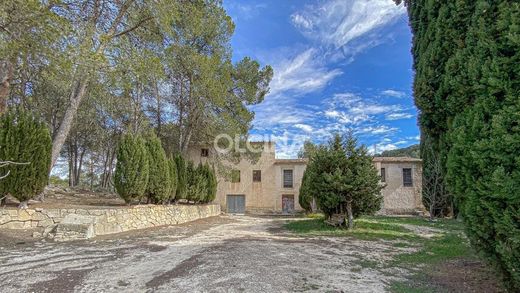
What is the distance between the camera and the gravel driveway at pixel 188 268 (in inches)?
133

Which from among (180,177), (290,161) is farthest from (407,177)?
(180,177)

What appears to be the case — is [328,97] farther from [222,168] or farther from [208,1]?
[208,1]

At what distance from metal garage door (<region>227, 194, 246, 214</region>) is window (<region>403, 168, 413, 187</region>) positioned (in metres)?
12.6

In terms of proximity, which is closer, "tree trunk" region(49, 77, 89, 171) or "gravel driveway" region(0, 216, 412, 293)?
"gravel driveway" region(0, 216, 412, 293)

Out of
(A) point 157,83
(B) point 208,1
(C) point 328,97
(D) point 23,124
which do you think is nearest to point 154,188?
(D) point 23,124

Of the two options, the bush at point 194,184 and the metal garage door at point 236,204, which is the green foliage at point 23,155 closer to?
the bush at point 194,184

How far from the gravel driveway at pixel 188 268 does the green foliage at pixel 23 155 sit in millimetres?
1833

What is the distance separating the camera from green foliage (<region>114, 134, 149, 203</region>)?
9.47 m

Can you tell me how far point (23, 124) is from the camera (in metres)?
7.52

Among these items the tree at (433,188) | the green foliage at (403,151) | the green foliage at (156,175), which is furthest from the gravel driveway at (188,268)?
the green foliage at (403,151)

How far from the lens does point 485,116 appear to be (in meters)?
3.04

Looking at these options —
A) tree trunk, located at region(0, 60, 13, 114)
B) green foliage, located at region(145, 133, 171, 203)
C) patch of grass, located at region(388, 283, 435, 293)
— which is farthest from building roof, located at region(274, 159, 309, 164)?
patch of grass, located at region(388, 283, 435, 293)

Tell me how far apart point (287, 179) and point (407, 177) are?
921cm

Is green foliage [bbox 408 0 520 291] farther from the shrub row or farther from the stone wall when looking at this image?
the shrub row
